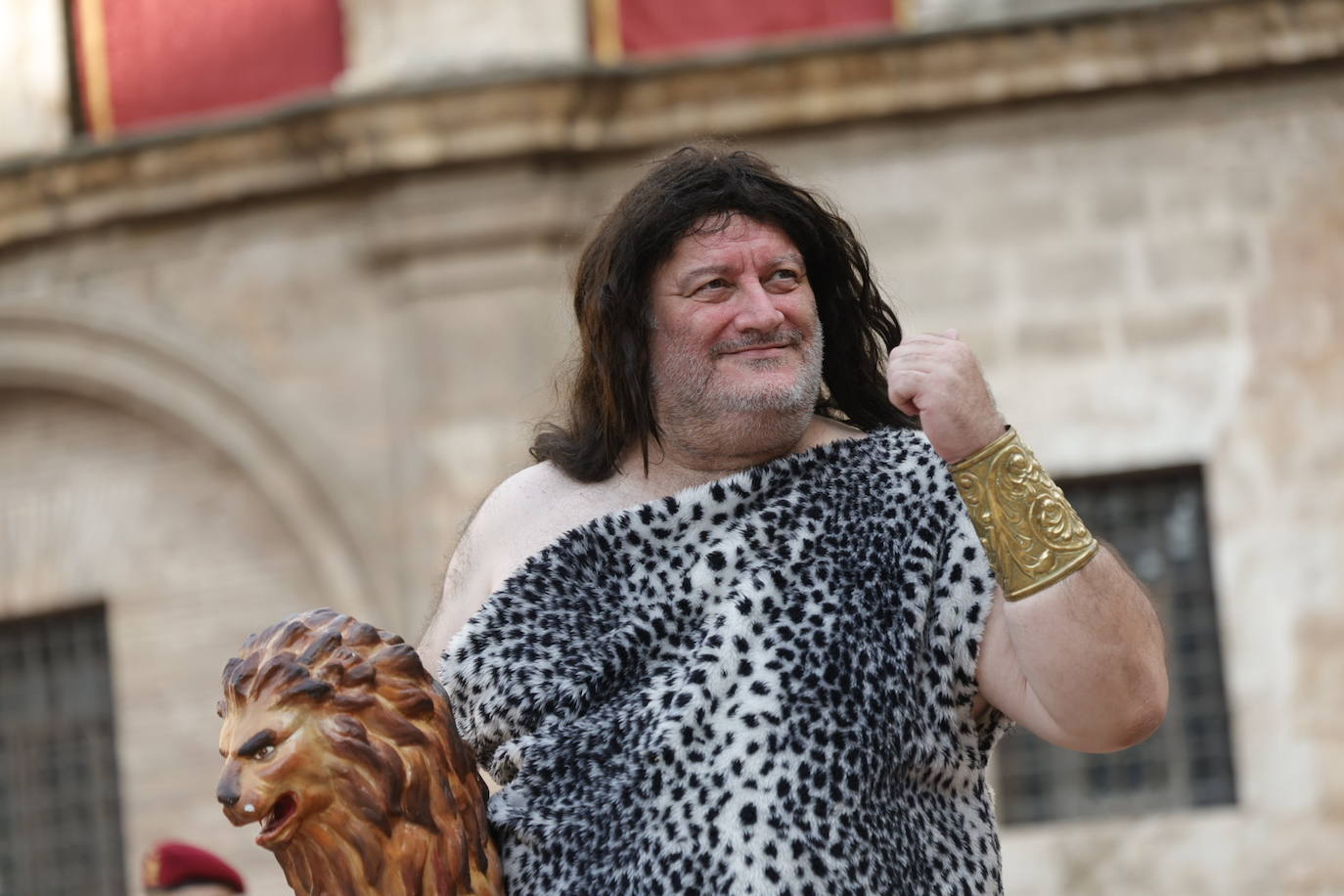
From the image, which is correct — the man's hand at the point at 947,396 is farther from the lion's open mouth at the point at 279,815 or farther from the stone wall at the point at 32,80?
the stone wall at the point at 32,80

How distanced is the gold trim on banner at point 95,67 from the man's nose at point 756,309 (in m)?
7.42

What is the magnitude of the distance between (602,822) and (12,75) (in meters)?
7.91

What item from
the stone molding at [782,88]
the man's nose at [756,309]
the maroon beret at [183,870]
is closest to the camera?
the man's nose at [756,309]

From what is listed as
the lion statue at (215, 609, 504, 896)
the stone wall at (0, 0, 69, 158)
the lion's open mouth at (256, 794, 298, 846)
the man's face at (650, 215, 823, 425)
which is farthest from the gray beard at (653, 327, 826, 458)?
the stone wall at (0, 0, 69, 158)

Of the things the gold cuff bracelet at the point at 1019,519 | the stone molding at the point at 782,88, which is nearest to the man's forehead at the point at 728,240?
the gold cuff bracelet at the point at 1019,519

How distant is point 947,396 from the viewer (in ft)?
9.33

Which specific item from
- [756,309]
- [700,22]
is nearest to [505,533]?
[756,309]

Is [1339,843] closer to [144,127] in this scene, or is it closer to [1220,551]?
[1220,551]

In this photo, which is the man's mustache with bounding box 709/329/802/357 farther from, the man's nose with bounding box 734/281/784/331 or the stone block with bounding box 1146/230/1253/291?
the stone block with bounding box 1146/230/1253/291

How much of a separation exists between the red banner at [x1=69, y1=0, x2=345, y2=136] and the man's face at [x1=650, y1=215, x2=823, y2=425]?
6.54 m

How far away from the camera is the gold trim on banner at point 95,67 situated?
10109mm

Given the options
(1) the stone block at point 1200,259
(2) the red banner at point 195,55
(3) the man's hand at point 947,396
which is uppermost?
(2) the red banner at point 195,55

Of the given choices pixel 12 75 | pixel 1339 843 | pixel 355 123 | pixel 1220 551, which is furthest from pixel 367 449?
pixel 1339 843

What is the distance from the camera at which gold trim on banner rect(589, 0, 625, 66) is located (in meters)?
9.16
